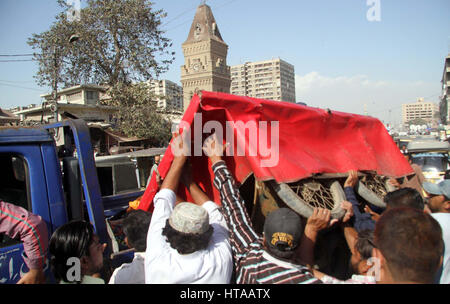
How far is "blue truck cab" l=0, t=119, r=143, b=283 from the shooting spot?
206 cm

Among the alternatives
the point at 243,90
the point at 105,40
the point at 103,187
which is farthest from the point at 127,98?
the point at 243,90

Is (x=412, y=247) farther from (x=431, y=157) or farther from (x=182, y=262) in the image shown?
(x=431, y=157)

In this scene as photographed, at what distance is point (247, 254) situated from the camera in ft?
6.28

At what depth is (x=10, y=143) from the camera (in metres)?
2.13

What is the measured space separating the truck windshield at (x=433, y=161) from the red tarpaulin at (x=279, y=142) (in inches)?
274

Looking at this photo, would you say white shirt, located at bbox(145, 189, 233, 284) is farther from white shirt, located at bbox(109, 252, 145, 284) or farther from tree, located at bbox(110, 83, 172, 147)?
tree, located at bbox(110, 83, 172, 147)

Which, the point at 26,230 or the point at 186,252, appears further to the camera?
the point at 26,230

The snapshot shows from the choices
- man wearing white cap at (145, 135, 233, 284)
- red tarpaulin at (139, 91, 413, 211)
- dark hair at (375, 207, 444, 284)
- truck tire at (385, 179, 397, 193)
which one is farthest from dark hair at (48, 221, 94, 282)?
truck tire at (385, 179, 397, 193)

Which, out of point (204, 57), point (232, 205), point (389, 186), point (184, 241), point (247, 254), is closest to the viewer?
point (184, 241)

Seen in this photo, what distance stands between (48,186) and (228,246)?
138 cm

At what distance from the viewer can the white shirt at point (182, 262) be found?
173cm

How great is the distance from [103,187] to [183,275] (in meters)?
3.05

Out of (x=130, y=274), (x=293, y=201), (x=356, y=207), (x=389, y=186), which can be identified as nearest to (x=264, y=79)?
(x=389, y=186)

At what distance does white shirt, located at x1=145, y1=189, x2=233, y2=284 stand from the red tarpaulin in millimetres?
546
